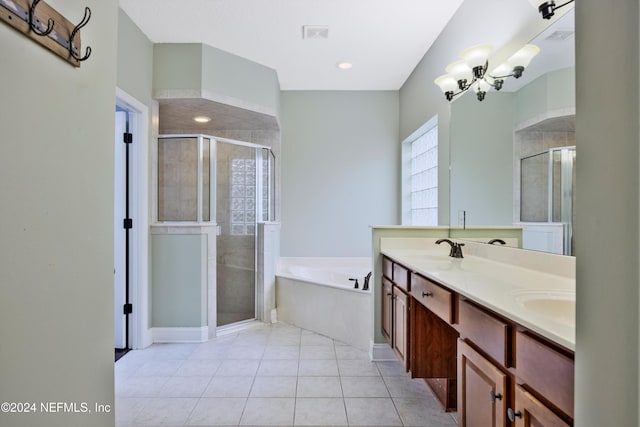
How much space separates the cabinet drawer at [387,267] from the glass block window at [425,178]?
3.15ft

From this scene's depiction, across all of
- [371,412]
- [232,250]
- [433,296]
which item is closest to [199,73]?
[232,250]

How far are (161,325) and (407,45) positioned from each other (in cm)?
344

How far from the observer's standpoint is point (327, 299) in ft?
10.8

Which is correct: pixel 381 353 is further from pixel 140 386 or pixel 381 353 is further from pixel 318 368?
pixel 140 386

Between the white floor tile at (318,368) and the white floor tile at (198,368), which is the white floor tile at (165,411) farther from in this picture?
the white floor tile at (318,368)

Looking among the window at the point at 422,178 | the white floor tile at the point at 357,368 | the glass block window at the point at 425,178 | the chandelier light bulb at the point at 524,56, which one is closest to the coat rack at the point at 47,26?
the chandelier light bulb at the point at 524,56

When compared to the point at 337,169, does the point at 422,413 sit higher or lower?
lower

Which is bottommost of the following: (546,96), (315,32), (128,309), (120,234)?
(128,309)

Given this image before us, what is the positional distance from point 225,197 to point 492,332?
9.65 feet

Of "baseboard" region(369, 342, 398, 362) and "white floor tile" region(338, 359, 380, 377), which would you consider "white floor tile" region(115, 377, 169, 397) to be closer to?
"white floor tile" region(338, 359, 380, 377)

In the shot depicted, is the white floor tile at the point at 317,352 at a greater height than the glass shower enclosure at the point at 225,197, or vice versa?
the glass shower enclosure at the point at 225,197

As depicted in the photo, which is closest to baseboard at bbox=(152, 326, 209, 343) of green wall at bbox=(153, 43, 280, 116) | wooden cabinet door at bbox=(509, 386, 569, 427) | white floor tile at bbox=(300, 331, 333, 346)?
white floor tile at bbox=(300, 331, 333, 346)

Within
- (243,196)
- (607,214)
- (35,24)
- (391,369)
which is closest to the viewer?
(607,214)

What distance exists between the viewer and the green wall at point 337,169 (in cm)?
434
